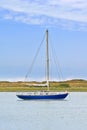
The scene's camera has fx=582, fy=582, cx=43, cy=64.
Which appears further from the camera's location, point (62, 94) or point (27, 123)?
point (62, 94)

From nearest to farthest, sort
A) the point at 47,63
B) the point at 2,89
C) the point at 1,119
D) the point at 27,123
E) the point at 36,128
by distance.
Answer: the point at 36,128 → the point at 27,123 → the point at 1,119 → the point at 47,63 → the point at 2,89

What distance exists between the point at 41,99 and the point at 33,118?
1366 inches

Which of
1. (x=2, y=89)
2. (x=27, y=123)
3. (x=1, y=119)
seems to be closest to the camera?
(x=27, y=123)

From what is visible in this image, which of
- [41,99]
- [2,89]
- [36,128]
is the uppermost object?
[2,89]

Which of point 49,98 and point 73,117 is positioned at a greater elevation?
point 49,98

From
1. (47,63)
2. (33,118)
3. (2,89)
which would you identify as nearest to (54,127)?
(33,118)

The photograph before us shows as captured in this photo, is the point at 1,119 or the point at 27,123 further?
the point at 1,119

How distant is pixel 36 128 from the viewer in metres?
50.4

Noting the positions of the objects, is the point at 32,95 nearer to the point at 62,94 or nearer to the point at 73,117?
the point at 62,94

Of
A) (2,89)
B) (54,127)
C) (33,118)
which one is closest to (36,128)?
(54,127)

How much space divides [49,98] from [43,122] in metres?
38.9

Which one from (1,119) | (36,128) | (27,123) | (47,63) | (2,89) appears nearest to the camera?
(36,128)

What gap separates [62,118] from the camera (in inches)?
2361

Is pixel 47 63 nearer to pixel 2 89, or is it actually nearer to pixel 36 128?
pixel 36 128
